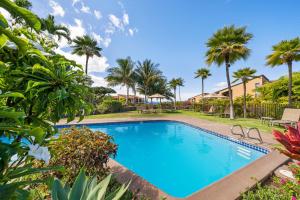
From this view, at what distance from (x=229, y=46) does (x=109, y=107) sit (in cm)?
1660

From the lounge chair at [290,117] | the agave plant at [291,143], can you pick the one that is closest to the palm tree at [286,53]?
the lounge chair at [290,117]

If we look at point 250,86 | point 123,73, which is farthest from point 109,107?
point 250,86

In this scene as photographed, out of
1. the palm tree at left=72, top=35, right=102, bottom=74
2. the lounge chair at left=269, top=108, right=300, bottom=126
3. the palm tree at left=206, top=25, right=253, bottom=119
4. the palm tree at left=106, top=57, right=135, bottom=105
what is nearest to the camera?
the lounge chair at left=269, top=108, right=300, bottom=126

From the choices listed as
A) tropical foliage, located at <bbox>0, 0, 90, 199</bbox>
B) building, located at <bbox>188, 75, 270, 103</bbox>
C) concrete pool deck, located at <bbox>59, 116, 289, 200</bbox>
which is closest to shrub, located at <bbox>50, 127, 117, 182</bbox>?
concrete pool deck, located at <bbox>59, 116, 289, 200</bbox>

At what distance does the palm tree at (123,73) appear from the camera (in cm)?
3008

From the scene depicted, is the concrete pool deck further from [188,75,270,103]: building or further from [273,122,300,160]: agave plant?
[188,75,270,103]: building

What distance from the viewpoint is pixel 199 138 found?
10.1 metres

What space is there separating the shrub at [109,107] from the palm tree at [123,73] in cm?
759

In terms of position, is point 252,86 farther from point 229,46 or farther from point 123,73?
point 123,73

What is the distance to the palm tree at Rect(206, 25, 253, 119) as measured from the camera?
48.5ft

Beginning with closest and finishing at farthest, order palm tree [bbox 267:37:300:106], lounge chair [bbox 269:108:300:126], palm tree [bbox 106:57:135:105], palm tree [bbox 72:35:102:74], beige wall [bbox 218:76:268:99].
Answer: lounge chair [bbox 269:108:300:126], palm tree [bbox 267:37:300:106], palm tree [bbox 72:35:102:74], beige wall [bbox 218:76:268:99], palm tree [bbox 106:57:135:105]

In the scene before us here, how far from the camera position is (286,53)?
1253 cm

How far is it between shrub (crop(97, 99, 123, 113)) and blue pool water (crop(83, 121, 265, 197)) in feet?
35.9

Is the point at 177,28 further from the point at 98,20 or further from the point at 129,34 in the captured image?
the point at 98,20
